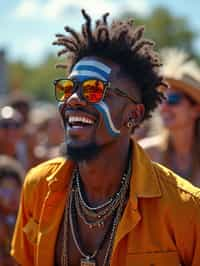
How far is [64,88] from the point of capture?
455cm

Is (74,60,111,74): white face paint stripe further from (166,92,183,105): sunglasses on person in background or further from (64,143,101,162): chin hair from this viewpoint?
(166,92,183,105): sunglasses on person in background

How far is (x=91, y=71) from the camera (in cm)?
455

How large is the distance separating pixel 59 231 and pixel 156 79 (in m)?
0.99

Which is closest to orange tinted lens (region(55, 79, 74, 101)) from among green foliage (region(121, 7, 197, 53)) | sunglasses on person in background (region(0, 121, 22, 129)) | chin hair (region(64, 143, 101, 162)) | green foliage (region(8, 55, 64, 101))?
chin hair (region(64, 143, 101, 162))

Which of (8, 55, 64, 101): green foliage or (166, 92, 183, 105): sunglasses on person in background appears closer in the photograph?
(166, 92, 183, 105): sunglasses on person in background

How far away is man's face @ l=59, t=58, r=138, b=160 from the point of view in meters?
4.43

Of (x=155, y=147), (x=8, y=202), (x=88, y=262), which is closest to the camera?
(x=88, y=262)

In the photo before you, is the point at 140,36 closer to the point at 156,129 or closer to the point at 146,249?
the point at 146,249

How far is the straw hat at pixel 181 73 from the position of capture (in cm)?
657

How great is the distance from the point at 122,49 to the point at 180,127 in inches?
84.4

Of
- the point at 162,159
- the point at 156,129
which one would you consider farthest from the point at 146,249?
the point at 156,129

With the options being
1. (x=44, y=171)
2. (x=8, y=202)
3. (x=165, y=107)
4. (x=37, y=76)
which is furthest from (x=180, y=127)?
(x=37, y=76)

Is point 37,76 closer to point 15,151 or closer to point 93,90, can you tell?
point 15,151

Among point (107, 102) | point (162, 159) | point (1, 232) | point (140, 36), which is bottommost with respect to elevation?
point (1, 232)
